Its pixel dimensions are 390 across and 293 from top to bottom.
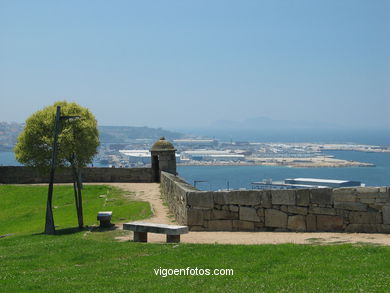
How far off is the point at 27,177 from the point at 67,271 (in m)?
22.3

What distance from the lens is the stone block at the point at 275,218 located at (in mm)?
12891

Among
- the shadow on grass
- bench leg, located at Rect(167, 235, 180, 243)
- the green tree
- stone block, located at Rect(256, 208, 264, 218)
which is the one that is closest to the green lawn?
bench leg, located at Rect(167, 235, 180, 243)

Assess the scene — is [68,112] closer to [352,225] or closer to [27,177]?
[352,225]

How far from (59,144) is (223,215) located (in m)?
6.52

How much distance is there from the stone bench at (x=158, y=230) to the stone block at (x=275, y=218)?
2.24 m

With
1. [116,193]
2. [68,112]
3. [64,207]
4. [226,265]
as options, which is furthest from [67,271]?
[116,193]

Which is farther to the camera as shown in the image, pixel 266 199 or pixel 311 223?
pixel 266 199

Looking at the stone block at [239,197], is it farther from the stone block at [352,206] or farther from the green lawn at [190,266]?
the green lawn at [190,266]

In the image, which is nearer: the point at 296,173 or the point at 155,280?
the point at 155,280

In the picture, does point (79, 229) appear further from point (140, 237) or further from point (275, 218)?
point (275, 218)

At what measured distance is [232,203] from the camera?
13.5 m

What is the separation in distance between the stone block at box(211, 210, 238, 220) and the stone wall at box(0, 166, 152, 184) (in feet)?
53.8

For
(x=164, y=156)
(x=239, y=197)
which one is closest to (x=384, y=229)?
(x=239, y=197)

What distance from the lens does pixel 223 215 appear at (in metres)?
13.7
